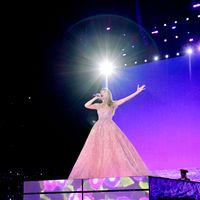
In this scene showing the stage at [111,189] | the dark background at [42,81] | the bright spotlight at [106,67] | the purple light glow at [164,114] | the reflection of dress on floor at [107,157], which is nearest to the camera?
the stage at [111,189]

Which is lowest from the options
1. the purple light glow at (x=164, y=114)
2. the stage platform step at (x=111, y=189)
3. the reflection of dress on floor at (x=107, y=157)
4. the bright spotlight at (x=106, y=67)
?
the stage platform step at (x=111, y=189)

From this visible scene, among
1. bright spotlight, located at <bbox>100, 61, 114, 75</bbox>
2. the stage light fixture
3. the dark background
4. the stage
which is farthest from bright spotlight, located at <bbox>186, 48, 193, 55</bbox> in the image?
the stage

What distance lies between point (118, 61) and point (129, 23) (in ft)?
2.99

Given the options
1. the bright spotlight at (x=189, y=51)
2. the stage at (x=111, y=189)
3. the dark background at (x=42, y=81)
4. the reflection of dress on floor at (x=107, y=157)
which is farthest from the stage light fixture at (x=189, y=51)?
the stage at (x=111, y=189)

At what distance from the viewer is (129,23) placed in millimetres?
7059

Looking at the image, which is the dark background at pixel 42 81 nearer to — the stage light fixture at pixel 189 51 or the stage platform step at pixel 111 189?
the stage light fixture at pixel 189 51

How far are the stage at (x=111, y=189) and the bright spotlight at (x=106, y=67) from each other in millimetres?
3428

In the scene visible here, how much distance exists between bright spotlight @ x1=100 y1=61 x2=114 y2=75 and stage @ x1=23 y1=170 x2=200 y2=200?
11.2 ft

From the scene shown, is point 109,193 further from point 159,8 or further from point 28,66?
point 159,8

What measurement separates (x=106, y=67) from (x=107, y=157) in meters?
3.21

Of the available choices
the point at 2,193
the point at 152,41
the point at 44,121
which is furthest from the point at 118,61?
the point at 2,193

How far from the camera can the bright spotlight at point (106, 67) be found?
7.80m

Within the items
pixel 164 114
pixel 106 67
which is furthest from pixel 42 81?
pixel 164 114

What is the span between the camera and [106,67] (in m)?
7.89
